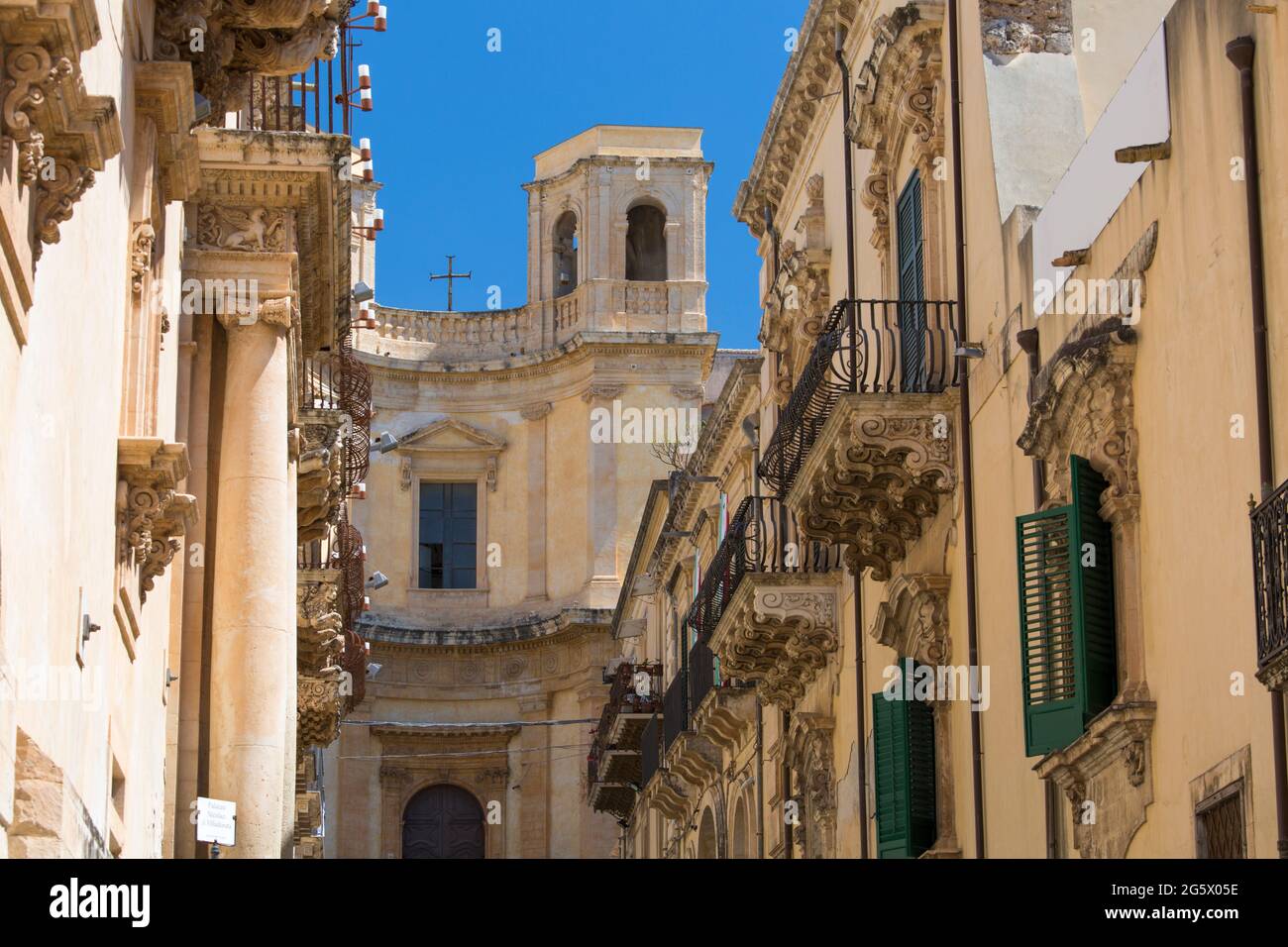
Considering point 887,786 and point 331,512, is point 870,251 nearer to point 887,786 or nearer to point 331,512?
point 887,786

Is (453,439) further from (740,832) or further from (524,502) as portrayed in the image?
(740,832)

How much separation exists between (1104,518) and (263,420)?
7.28 m

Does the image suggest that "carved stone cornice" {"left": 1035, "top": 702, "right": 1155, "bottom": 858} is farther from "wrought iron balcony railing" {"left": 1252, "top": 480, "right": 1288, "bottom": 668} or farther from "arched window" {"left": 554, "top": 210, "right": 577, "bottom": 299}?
"arched window" {"left": 554, "top": 210, "right": 577, "bottom": 299}

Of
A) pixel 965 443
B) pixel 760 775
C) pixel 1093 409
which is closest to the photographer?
pixel 1093 409

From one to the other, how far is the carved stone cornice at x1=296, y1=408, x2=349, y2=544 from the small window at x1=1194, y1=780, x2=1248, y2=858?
11.3 meters

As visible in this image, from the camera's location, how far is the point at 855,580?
2133cm

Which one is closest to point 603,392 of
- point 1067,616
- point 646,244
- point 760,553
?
point 646,244

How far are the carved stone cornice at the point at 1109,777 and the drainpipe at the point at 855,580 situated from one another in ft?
18.0

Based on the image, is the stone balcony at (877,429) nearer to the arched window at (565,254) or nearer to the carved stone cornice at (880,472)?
the carved stone cornice at (880,472)

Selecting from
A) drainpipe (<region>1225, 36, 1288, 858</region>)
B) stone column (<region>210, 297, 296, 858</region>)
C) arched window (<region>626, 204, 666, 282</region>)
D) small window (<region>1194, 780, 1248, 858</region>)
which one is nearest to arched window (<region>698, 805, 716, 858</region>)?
stone column (<region>210, 297, 296, 858</region>)

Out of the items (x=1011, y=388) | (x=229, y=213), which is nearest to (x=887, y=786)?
(x=1011, y=388)

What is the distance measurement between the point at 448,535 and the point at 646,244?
262 inches

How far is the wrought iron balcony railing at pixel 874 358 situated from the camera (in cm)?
1780

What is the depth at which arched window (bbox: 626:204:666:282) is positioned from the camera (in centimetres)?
4728
